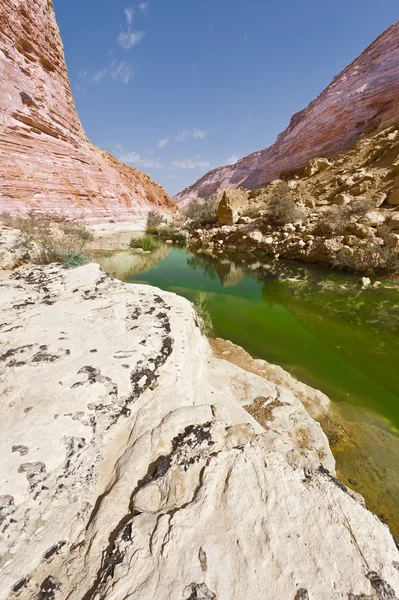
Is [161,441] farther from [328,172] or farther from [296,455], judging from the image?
[328,172]

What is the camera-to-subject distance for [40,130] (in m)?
14.9

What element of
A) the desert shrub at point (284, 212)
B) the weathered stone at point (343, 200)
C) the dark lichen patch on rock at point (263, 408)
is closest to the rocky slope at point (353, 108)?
the weathered stone at point (343, 200)

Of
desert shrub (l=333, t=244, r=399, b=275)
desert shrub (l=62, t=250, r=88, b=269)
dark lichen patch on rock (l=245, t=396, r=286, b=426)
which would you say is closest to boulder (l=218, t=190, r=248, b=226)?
desert shrub (l=333, t=244, r=399, b=275)

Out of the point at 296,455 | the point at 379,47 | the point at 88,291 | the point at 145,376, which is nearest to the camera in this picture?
the point at 296,455

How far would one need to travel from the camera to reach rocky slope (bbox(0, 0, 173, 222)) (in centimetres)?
1315

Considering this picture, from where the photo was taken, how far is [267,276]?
29.5 ft

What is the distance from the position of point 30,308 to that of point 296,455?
3.19m

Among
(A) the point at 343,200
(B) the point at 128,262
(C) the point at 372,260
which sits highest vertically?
(A) the point at 343,200

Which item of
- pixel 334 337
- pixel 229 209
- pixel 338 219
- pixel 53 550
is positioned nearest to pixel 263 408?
pixel 53 550

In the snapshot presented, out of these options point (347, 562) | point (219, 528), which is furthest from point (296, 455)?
point (219, 528)

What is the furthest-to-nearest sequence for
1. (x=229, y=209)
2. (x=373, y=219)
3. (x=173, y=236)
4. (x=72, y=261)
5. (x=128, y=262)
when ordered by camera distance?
(x=173, y=236) < (x=229, y=209) < (x=128, y=262) < (x=373, y=219) < (x=72, y=261)

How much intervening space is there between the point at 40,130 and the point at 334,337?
20.0m

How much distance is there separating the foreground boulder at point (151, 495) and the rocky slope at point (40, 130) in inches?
612

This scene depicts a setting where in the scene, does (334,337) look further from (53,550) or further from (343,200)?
(343,200)
